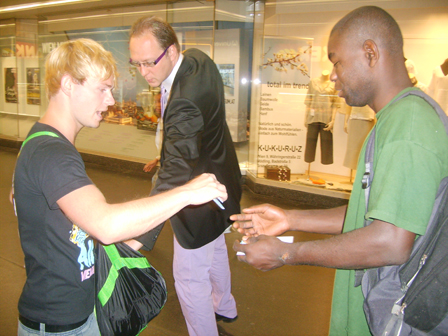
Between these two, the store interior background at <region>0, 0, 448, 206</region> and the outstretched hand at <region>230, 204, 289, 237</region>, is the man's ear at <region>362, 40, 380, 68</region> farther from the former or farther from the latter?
the store interior background at <region>0, 0, 448, 206</region>

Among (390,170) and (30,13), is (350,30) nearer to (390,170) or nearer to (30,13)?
(390,170)

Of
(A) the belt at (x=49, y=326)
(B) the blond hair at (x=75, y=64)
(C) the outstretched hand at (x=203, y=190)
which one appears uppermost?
(B) the blond hair at (x=75, y=64)

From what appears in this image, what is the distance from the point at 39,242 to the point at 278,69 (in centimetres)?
530

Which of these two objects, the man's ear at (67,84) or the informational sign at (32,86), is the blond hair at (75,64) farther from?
the informational sign at (32,86)

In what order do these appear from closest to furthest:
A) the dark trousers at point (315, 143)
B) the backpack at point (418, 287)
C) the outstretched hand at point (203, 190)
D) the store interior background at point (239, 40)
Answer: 1. the backpack at point (418, 287)
2. the outstretched hand at point (203, 190)
3. the store interior background at point (239, 40)
4. the dark trousers at point (315, 143)

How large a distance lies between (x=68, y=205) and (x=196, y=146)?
1.08 meters

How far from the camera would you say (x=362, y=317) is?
1230 millimetres

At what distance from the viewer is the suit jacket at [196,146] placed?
202cm

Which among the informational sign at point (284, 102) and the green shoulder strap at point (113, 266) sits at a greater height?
the informational sign at point (284, 102)

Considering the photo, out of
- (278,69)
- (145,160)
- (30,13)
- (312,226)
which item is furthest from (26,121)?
(312,226)

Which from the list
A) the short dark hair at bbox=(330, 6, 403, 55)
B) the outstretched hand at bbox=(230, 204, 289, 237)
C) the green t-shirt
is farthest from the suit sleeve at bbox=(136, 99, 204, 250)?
the green t-shirt

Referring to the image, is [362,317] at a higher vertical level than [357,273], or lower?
lower

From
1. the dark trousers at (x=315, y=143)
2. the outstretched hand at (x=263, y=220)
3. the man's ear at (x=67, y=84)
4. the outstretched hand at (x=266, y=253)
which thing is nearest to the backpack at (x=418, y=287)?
the outstretched hand at (x=266, y=253)

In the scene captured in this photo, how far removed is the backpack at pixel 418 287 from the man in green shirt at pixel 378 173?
0.17 ft
